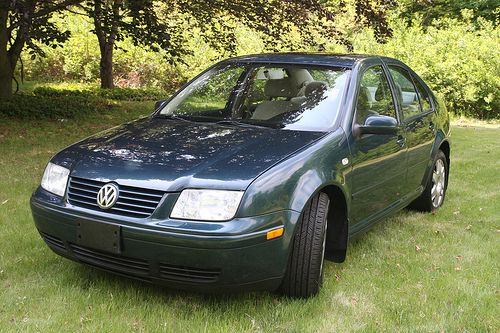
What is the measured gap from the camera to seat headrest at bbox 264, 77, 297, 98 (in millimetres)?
4127

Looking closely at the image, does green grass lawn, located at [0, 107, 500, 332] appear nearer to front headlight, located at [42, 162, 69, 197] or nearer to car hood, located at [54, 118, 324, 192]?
front headlight, located at [42, 162, 69, 197]

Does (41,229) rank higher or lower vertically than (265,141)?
lower

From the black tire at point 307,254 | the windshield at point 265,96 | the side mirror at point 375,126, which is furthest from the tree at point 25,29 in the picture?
the black tire at point 307,254

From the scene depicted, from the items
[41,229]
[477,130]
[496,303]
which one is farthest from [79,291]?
[477,130]

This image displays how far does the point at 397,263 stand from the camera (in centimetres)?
390

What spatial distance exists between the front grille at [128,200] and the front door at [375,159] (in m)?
1.37

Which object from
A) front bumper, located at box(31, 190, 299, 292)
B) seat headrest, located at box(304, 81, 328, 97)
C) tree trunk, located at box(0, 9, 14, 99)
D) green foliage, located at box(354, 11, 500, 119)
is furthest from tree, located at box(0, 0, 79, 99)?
green foliage, located at box(354, 11, 500, 119)

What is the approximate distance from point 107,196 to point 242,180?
0.73m

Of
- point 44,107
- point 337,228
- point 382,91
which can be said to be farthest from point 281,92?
point 44,107

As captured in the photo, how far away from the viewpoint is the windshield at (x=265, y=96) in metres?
3.76

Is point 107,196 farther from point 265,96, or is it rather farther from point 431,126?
point 431,126

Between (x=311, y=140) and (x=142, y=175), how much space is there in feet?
3.47

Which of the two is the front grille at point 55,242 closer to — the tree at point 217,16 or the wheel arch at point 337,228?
the wheel arch at point 337,228

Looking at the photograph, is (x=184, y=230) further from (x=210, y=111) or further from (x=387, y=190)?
(x=387, y=190)
